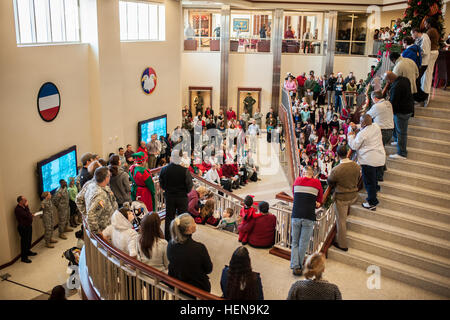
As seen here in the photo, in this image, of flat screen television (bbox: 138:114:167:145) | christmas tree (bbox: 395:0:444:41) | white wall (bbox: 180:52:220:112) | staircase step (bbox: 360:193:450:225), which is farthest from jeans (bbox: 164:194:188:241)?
white wall (bbox: 180:52:220:112)

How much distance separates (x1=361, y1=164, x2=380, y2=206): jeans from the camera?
6.28m

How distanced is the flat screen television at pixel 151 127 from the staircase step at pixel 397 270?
9.61 m

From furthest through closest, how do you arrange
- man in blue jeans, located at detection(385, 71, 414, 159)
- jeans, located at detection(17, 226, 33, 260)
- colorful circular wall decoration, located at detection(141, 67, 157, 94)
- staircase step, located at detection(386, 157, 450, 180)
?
colorful circular wall decoration, located at detection(141, 67, 157, 94), jeans, located at detection(17, 226, 33, 260), man in blue jeans, located at detection(385, 71, 414, 159), staircase step, located at detection(386, 157, 450, 180)

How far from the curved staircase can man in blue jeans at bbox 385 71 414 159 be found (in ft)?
1.13

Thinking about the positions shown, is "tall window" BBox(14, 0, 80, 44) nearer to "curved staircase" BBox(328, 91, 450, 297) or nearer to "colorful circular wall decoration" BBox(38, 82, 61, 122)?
"colorful circular wall decoration" BBox(38, 82, 61, 122)

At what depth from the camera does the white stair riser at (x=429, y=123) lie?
724cm

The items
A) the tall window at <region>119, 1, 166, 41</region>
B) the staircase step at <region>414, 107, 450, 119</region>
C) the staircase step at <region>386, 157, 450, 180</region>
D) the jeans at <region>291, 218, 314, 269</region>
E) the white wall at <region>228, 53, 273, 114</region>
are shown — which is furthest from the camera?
the white wall at <region>228, 53, 273, 114</region>

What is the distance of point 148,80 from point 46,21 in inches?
212

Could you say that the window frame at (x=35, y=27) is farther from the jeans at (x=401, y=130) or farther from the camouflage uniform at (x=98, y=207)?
the jeans at (x=401, y=130)

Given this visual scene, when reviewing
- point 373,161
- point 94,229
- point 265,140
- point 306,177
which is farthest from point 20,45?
point 265,140

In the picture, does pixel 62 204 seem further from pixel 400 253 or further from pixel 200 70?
pixel 200 70

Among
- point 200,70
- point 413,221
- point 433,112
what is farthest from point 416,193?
point 200,70

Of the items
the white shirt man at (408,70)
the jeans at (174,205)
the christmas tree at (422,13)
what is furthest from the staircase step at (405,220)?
the christmas tree at (422,13)
